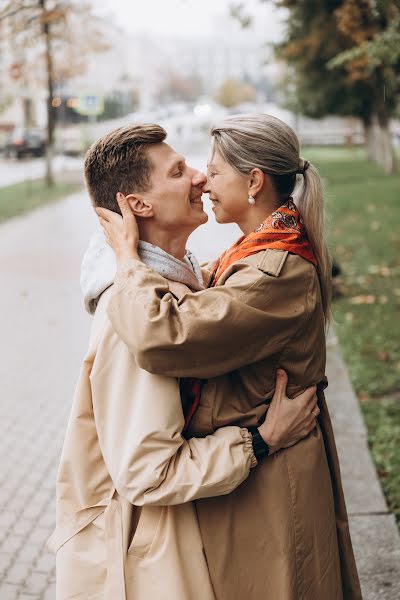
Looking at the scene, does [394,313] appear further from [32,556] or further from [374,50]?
[32,556]

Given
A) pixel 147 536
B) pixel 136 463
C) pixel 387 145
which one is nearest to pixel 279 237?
pixel 136 463

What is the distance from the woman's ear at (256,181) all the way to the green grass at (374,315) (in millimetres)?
335

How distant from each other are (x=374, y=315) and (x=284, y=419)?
6838 mm

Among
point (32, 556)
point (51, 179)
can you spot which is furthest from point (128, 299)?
point (51, 179)

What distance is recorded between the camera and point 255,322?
1917 millimetres

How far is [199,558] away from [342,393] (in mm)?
4306

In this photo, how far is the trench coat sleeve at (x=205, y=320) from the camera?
6.10ft

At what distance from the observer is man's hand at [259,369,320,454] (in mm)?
2047

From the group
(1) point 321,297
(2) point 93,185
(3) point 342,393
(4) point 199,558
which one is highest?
(2) point 93,185

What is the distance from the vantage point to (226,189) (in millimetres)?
2195

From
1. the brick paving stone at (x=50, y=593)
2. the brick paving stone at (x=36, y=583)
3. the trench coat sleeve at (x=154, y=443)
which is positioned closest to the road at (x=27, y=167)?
the brick paving stone at (x=36, y=583)

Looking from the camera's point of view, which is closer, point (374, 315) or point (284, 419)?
point (284, 419)

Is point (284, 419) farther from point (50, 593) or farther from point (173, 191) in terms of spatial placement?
point (50, 593)

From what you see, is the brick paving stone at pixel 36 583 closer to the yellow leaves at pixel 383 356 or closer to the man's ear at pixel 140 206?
the man's ear at pixel 140 206
